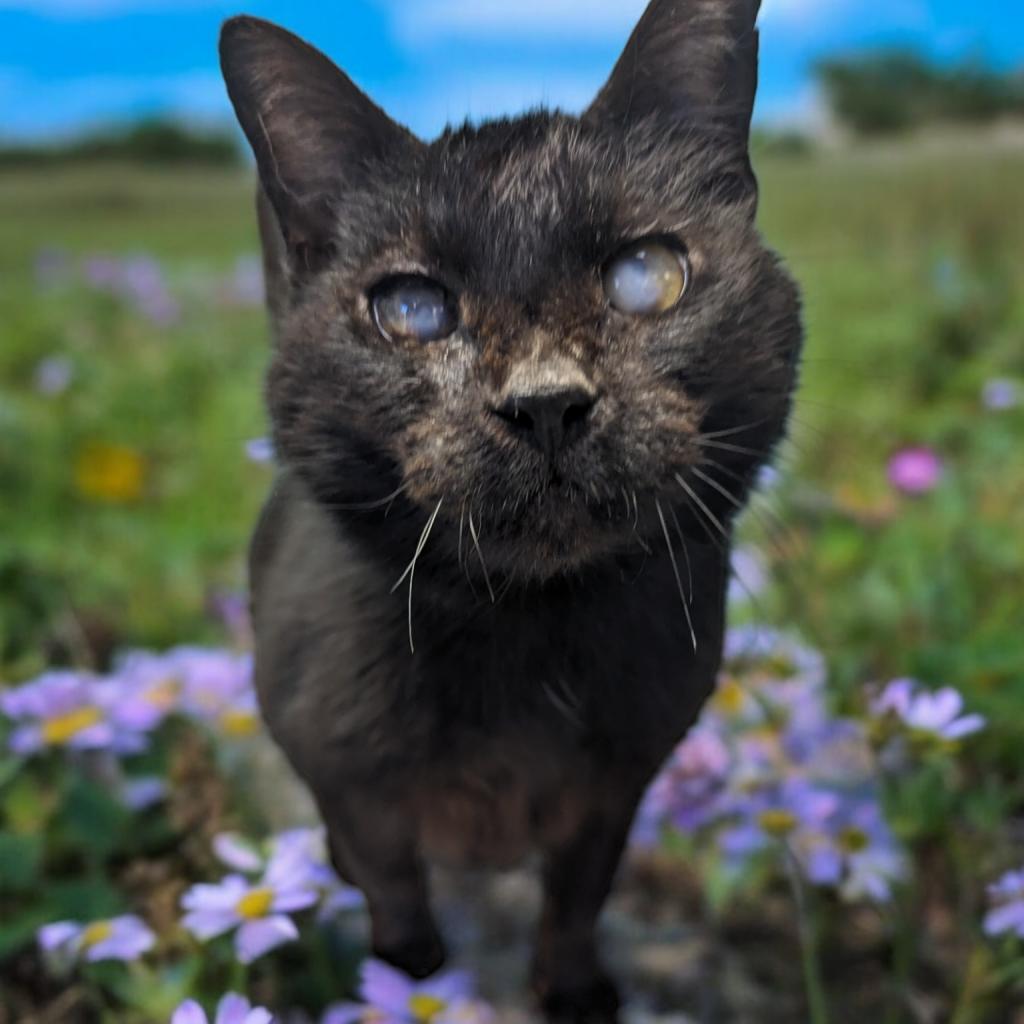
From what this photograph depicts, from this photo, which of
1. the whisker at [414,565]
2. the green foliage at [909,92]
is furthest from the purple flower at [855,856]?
the green foliage at [909,92]

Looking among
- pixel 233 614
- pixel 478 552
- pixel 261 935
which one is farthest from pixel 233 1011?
pixel 233 614

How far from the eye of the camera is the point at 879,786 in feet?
4.08

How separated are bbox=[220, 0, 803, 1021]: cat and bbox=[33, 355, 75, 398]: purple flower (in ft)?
5.85

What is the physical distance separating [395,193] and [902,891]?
2.55ft

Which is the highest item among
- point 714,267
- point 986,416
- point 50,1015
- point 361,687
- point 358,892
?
point 714,267

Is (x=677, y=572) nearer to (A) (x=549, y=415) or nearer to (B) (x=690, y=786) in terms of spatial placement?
(A) (x=549, y=415)

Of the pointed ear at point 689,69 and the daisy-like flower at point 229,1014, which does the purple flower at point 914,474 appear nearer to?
the pointed ear at point 689,69

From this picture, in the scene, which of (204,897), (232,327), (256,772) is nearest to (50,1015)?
(204,897)

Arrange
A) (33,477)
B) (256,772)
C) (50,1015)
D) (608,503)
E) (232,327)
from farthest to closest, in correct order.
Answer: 1. (232,327)
2. (33,477)
3. (256,772)
4. (50,1015)
5. (608,503)

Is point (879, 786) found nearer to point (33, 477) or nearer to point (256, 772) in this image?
point (256, 772)

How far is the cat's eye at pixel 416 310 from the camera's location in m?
0.80

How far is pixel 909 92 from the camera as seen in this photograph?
11.1 ft

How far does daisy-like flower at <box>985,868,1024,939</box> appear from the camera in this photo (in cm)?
94

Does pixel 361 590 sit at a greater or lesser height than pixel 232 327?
lesser
